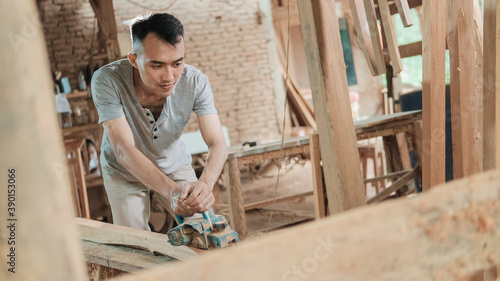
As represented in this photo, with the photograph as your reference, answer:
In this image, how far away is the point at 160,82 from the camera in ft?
8.75

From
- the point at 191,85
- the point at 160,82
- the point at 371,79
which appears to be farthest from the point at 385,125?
the point at 371,79

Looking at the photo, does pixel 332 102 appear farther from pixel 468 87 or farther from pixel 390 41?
pixel 468 87

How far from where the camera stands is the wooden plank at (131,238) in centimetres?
232

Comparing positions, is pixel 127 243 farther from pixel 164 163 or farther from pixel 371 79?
pixel 371 79

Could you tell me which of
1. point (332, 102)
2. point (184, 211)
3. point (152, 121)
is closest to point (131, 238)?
point (184, 211)

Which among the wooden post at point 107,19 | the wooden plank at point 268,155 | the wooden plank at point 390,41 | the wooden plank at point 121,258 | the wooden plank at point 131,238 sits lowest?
the wooden plank at point 268,155

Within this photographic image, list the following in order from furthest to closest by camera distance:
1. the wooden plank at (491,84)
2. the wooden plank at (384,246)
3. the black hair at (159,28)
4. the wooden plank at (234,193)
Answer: the wooden plank at (234,193), the black hair at (159,28), the wooden plank at (491,84), the wooden plank at (384,246)

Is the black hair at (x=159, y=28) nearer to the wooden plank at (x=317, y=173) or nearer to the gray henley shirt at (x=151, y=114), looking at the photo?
the gray henley shirt at (x=151, y=114)

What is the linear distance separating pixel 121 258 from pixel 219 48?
718 centimetres

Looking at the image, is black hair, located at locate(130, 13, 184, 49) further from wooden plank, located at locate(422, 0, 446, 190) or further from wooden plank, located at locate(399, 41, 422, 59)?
wooden plank, located at locate(399, 41, 422, 59)

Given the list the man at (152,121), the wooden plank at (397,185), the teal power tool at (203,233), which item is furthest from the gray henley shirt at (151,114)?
the wooden plank at (397,185)

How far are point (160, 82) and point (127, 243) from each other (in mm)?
887

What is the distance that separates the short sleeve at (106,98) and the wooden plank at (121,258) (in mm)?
707

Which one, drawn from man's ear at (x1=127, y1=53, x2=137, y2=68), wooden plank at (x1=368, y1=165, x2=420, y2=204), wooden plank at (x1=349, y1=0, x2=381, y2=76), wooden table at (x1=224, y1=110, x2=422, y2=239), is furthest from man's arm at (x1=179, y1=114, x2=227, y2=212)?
wooden plank at (x1=368, y1=165, x2=420, y2=204)
